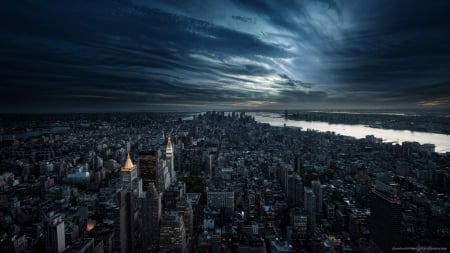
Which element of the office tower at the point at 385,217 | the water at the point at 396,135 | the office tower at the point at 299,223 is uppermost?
the water at the point at 396,135

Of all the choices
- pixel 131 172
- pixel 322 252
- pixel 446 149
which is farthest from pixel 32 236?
pixel 446 149

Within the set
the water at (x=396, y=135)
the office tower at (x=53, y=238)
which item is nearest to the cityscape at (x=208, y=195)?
the office tower at (x=53, y=238)

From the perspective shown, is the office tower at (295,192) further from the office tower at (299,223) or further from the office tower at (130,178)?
the office tower at (130,178)

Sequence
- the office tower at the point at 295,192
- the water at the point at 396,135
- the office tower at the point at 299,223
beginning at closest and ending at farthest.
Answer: the office tower at the point at 299,223
the water at the point at 396,135
the office tower at the point at 295,192

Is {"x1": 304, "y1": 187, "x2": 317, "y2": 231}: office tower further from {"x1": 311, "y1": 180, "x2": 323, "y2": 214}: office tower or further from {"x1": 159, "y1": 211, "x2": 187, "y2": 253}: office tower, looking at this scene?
{"x1": 159, "y1": 211, "x2": 187, "y2": 253}: office tower

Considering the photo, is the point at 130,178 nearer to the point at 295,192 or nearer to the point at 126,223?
the point at 126,223

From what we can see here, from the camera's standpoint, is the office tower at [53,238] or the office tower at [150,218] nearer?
the office tower at [53,238]
